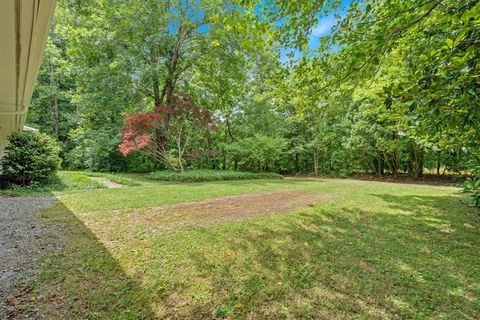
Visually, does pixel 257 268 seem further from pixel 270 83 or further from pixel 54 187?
pixel 54 187

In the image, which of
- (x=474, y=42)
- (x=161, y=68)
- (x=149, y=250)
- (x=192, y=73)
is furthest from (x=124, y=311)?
(x=192, y=73)

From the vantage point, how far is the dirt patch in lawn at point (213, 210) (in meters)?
4.18

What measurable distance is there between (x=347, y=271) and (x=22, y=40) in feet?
12.8

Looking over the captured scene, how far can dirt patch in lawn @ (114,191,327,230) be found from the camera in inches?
164

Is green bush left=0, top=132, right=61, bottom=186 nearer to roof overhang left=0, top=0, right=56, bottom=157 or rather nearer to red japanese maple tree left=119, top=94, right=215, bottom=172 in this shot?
red japanese maple tree left=119, top=94, right=215, bottom=172

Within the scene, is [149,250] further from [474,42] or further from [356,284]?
[474,42]

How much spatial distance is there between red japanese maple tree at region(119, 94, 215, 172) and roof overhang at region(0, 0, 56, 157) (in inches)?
275

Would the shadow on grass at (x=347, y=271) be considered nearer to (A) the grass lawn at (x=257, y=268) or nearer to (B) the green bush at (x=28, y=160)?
(A) the grass lawn at (x=257, y=268)

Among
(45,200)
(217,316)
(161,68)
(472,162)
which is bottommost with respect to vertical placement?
(217,316)

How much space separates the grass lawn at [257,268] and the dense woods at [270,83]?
5.72 ft

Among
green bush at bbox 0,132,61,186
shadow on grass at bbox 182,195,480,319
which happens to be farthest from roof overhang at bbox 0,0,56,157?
green bush at bbox 0,132,61,186

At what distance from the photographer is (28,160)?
6.75 m

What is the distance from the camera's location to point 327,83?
435 centimetres

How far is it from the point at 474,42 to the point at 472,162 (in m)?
5.60
